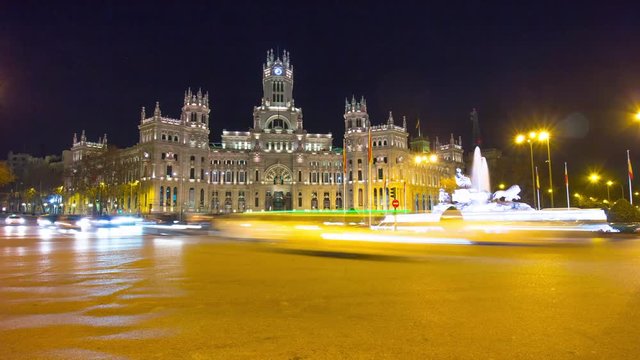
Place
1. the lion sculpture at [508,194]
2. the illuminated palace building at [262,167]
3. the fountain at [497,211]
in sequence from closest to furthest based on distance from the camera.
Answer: the fountain at [497,211]
the lion sculpture at [508,194]
the illuminated palace building at [262,167]

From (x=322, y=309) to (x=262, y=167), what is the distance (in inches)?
4505

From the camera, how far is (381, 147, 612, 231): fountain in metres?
38.2

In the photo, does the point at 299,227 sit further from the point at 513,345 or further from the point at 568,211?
the point at 513,345

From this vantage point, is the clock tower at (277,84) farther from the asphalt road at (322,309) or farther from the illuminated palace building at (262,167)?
the asphalt road at (322,309)

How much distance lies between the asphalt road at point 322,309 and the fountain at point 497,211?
66.1 ft

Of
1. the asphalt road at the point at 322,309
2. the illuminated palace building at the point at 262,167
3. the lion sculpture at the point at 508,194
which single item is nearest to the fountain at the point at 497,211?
the lion sculpture at the point at 508,194

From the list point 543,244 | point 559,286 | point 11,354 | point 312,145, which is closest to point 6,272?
point 11,354

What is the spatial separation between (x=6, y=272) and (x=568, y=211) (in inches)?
1658

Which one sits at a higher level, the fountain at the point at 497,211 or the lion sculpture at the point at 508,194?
the lion sculpture at the point at 508,194

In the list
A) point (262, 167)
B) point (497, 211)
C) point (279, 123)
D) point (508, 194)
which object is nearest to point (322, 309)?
point (497, 211)

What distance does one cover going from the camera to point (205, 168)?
11875 centimetres

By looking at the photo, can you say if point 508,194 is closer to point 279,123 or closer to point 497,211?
point 497,211

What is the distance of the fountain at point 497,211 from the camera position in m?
38.2

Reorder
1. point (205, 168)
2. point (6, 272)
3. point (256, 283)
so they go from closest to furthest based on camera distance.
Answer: point (256, 283), point (6, 272), point (205, 168)
